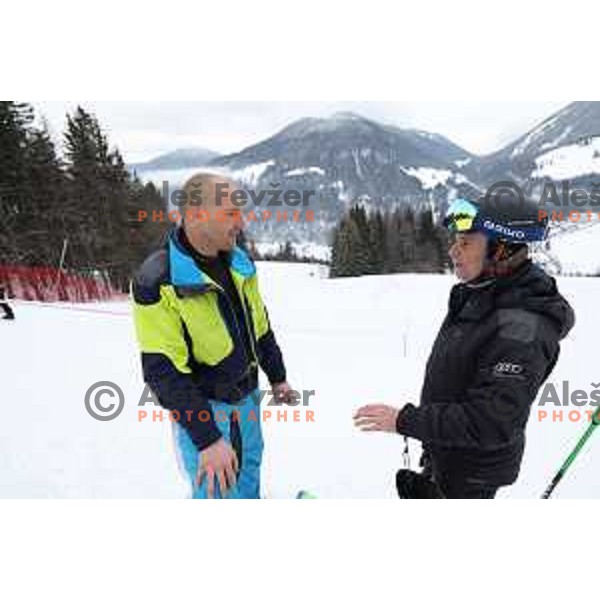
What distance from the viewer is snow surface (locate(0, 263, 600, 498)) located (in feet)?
8.18

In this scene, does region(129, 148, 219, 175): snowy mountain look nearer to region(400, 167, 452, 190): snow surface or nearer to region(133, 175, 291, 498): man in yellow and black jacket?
region(400, 167, 452, 190): snow surface

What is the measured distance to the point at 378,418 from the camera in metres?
1.38

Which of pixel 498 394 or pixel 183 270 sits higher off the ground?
pixel 183 270

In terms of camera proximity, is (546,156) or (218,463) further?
(546,156)

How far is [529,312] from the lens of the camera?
1.24 metres

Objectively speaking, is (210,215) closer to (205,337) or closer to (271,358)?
(205,337)

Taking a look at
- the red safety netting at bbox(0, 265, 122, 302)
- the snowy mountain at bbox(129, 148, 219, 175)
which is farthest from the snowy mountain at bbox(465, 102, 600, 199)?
the red safety netting at bbox(0, 265, 122, 302)

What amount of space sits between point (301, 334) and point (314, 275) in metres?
0.46

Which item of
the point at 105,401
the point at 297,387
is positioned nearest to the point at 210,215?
the point at 105,401

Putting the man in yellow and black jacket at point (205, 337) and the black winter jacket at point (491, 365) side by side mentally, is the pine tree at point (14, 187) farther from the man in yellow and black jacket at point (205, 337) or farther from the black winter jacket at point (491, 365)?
the black winter jacket at point (491, 365)

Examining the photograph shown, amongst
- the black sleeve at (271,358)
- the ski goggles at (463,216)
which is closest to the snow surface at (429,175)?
the black sleeve at (271,358)

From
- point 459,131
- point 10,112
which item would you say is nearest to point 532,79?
point 459,131

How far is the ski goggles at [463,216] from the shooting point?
4.37 feet

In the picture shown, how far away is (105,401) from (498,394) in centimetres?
224
